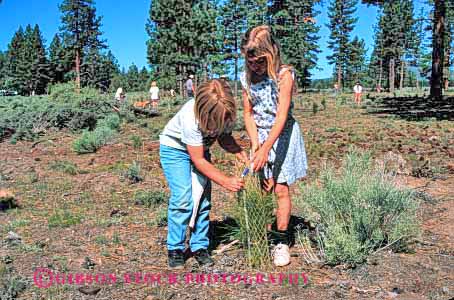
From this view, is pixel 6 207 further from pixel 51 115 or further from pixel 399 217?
pixel 51 115

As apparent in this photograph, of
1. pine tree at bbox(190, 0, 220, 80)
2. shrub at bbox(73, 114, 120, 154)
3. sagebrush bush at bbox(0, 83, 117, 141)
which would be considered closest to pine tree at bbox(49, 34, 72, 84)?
pine tree at bbox(190, 0, 220, 80)

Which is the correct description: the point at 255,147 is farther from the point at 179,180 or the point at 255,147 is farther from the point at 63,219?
the point at 63,219

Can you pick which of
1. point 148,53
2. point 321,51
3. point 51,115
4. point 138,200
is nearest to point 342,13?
point 321,51

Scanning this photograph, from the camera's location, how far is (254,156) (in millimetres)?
3270

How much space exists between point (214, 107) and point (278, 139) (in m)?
0.62

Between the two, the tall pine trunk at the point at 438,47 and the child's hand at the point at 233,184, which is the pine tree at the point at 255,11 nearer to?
the tall pine trunk at the point at 438,47

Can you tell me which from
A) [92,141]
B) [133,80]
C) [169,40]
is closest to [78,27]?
[169,40]

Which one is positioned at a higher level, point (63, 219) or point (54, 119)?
point (54, 119)

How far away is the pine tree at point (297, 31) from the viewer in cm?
Result: 4806

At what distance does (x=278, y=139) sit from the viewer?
11.5 ft

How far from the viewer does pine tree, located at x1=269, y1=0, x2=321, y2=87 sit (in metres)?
48.1

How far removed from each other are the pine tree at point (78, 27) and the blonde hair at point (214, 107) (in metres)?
53.3

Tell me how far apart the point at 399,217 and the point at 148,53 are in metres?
43.6

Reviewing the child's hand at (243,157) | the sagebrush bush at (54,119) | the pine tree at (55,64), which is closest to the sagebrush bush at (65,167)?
the sagebrush bush at (54,119)
